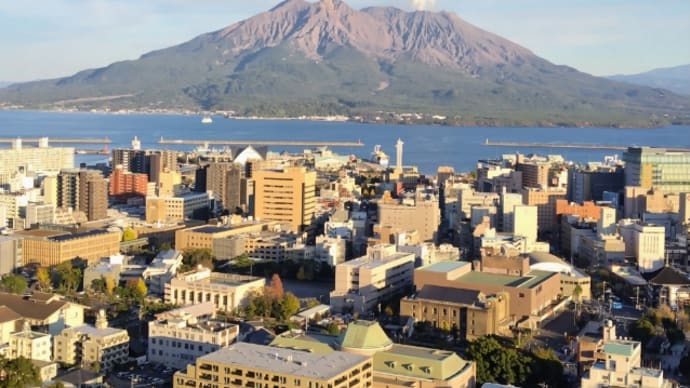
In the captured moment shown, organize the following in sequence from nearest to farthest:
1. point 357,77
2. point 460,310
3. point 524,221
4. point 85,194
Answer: point 460,310 < point 524,221 < point 85,194 < point 357,77

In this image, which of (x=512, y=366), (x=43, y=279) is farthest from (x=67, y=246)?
(x=512, y=366)

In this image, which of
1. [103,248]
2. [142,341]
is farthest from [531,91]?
[142,341]

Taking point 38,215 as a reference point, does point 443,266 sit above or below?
below

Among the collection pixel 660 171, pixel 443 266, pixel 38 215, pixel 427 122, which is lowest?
pixel 443 266

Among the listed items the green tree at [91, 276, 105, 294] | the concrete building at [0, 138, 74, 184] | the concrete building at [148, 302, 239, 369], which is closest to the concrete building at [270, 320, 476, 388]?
the concrete building at [148, 302, 239, 369]

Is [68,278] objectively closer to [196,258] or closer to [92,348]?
[196,258]

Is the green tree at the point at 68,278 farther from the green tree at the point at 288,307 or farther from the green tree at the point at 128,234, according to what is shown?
the green tree at the point at 288,307
